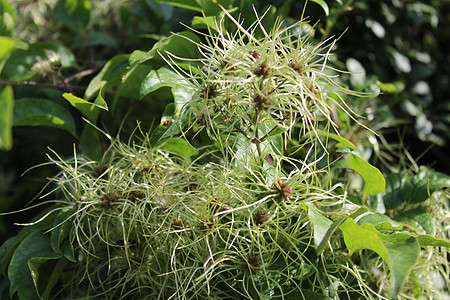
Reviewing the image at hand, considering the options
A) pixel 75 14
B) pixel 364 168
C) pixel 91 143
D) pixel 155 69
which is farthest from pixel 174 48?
pixel 75 14

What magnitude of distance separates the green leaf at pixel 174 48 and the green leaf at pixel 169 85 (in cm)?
4

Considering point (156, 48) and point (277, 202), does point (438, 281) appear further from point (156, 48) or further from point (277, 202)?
point (156, 48)

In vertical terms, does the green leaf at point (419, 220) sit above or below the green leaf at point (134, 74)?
below

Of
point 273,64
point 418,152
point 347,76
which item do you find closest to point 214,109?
point 273,64

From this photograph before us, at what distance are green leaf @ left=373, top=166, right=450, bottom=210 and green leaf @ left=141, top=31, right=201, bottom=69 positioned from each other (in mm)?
456

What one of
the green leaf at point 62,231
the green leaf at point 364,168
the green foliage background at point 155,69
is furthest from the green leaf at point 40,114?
the green leaf at point 364,168

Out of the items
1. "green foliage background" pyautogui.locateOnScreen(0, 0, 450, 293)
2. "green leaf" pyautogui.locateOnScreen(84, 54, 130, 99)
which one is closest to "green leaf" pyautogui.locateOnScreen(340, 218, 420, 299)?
"green foliage background" pyautogui.locateOnScreen(0, 0, 450, 293)

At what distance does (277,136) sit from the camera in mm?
719

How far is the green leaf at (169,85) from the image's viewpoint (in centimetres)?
70

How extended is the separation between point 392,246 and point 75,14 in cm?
99

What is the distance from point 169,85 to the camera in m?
0.71

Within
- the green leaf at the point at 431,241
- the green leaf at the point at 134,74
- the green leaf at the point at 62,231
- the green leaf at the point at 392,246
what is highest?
the green leaf at the point at 134,74

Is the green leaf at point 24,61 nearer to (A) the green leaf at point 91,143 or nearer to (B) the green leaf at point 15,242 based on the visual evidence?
(A) the green leaf at point 91,143

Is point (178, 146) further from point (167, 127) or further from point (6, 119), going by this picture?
point (6, 119)
